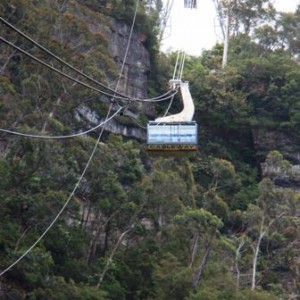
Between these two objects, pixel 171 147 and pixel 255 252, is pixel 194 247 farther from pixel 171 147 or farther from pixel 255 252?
pixel 171 147

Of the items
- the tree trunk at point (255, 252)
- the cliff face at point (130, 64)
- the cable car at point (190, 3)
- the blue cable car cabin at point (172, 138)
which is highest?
the cable car at point (190, 3)

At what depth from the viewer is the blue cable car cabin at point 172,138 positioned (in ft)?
43.5

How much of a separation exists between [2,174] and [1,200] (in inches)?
31.4

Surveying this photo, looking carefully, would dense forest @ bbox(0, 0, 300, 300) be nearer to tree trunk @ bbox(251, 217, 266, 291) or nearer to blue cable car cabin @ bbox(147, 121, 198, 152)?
tree trunk @ bbox(251, 217, 266, 291)

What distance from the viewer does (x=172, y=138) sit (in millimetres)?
13375

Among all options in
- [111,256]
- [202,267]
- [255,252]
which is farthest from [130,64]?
[202,267]

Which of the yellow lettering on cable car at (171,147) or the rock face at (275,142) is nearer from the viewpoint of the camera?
the yellow lettering on cable car at (171,147)

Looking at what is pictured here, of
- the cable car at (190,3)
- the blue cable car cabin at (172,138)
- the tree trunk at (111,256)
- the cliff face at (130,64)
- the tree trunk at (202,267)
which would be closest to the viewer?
the blue cable car cabin at (172,138)

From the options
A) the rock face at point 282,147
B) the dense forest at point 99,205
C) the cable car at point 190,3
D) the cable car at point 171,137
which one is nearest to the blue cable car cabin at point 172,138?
the cable car at point 171,137

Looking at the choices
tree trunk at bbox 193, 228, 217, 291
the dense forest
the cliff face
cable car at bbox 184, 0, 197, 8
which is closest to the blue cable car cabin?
the dense forest

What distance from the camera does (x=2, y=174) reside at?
18.4 meters

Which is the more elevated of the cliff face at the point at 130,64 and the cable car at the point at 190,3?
the cable car at the point at 190,3

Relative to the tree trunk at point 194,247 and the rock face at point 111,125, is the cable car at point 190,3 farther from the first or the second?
the tree trunk at point 194,247

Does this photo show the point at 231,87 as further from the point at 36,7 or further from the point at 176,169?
the point at 36,7
